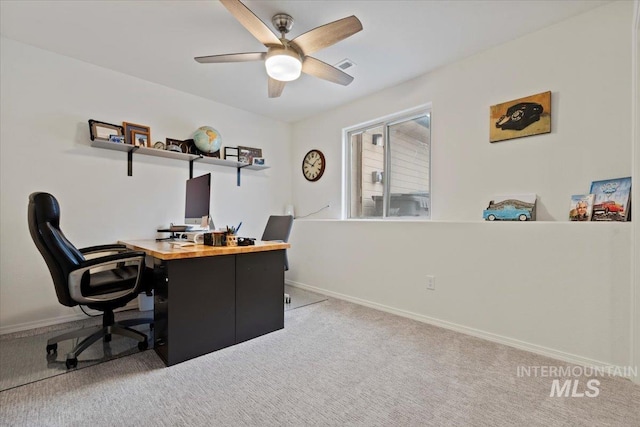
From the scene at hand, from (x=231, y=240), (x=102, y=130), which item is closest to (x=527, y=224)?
(x=231, y=240)

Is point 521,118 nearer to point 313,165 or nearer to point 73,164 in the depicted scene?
point 313,165

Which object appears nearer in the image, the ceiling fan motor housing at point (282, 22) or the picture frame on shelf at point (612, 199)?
the picture frame on shelf at point (612, 199)

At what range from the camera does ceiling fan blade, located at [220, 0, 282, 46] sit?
169 centimetres

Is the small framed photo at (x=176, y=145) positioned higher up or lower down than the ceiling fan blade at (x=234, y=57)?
lower down

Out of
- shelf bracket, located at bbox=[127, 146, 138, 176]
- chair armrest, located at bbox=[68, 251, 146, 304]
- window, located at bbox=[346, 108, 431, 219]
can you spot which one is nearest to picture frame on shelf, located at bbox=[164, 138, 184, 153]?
shelf bracket, located at bbox=[127, 146, 138, 176]

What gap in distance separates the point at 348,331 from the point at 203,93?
321 centimetres

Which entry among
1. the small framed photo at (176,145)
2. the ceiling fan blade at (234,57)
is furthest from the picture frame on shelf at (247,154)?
the ceiling fan blade at (234,57)

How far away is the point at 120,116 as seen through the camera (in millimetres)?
3086

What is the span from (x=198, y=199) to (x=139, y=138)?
1.06 m

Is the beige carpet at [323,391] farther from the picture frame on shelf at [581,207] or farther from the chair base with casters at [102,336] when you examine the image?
the picture frame on shelf at [581,207]

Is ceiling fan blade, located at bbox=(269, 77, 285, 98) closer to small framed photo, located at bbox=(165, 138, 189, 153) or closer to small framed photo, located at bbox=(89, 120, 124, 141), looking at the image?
small framed photo, located at bbox=(165, 138, 189, 153)

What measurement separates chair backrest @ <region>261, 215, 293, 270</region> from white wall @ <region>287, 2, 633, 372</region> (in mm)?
851

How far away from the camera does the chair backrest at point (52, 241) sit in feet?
5.99

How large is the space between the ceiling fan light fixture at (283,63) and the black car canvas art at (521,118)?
175 centimetres
